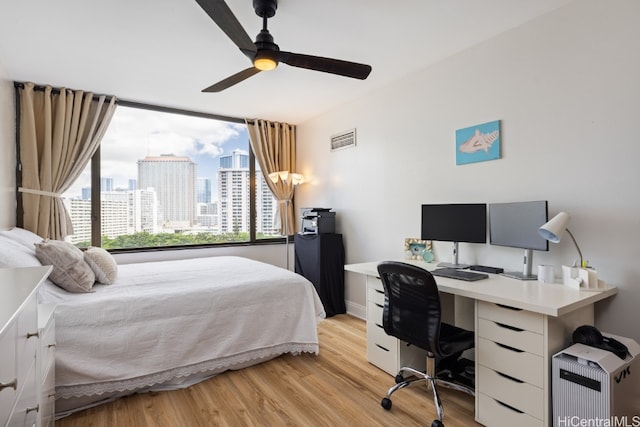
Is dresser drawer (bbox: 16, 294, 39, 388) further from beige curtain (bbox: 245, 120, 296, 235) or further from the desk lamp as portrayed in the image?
beige curtain (bbox: 245, 120, 296, 235)

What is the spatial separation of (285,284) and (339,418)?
107 centimetres

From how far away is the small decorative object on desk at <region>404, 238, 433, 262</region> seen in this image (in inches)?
118

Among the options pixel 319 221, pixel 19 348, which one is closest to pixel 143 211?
pixel 319 221

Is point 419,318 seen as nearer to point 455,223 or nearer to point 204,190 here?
point 455,223

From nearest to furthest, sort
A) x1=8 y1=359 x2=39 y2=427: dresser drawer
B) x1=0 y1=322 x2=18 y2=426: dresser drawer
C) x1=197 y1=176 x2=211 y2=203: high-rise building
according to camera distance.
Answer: x1=0 y1=322 x2=18 y2=426: dresser drawer, x1=8 y1=359 x2=39 y2=427: dresser drawer, x1=197 y1=176 x2=211 y2=203: high-rise building

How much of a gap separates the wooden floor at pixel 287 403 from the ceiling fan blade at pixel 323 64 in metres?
2.21

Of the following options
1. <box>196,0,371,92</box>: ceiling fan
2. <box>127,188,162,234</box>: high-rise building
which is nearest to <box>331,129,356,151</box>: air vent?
<box>196,0,371,92</box>: ceiling fan

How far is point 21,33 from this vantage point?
7.88 ft

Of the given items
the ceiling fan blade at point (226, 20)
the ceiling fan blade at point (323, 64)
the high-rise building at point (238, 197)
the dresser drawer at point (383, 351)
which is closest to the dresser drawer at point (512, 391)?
the dresser drawer at point (383, 351)

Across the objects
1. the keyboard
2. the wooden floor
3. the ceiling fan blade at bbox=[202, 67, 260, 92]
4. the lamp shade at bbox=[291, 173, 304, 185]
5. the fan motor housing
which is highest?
the fan motor housing

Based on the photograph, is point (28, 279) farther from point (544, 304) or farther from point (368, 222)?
point (368, 222)

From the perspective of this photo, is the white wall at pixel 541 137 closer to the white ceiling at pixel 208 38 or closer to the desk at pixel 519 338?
the white ceiling at pixel 208 38

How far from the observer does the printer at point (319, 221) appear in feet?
13.1

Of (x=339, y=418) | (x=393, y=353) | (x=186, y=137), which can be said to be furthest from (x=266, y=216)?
(x=339, y=418)
